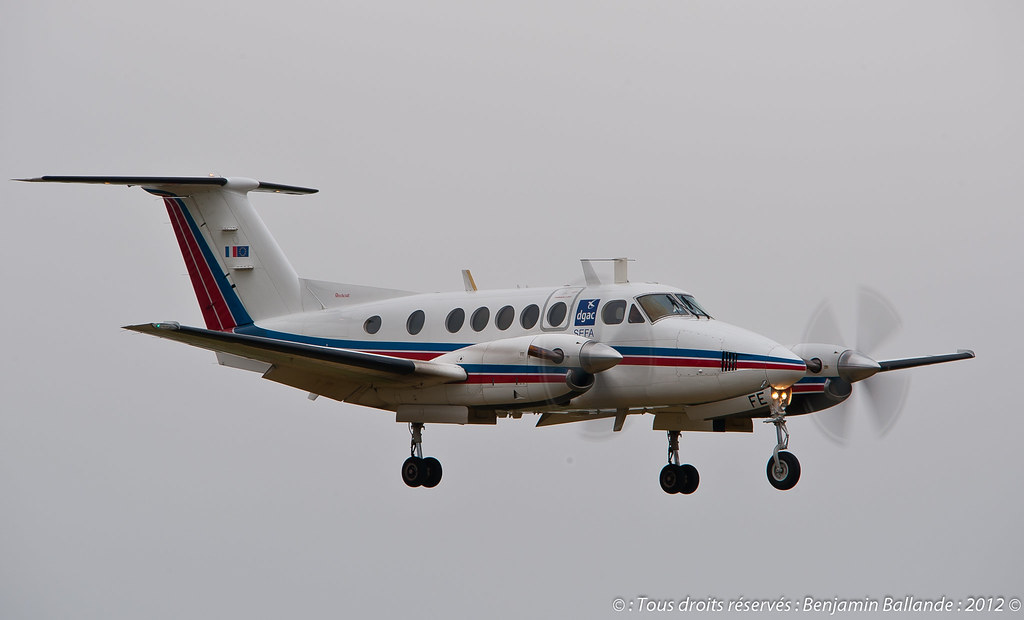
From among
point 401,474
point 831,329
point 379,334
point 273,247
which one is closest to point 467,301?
point 379,334

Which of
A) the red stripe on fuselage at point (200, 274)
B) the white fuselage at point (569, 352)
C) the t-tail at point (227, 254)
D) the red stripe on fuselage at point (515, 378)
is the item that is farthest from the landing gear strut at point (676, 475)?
the red stripe on fuselage at point (200, 274)

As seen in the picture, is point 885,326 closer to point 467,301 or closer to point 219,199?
point 467,301

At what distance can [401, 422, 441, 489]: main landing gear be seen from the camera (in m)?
20.5

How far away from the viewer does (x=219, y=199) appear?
2283cm

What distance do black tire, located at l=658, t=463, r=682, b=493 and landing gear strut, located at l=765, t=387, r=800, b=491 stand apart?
11.4 ft

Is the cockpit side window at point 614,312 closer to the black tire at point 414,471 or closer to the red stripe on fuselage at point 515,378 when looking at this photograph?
the red stripe on fuselage at point 515,378

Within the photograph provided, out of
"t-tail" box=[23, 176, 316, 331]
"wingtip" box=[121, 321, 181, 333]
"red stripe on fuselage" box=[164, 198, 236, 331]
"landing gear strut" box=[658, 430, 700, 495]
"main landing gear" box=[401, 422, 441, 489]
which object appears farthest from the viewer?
"red stripe on fuselage" box=[164, 198, 236, 331]

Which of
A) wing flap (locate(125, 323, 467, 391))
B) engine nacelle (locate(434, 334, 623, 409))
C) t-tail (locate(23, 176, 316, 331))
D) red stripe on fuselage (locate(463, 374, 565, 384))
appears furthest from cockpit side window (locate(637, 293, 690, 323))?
t-tail (locate(23, 176, 316, 331))

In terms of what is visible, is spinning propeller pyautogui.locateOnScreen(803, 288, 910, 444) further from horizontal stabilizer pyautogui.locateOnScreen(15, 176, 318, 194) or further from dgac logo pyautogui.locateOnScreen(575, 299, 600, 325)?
horizontal stabilizer pyautogui.locateOnScreen(15, 176, 318, 194)

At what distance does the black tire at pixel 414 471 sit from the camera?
67.3ft

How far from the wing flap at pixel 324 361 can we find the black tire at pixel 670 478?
497cm

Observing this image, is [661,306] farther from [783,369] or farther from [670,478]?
[670,478]

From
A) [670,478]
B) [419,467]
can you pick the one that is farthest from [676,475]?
[419,467]

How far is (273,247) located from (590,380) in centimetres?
816
